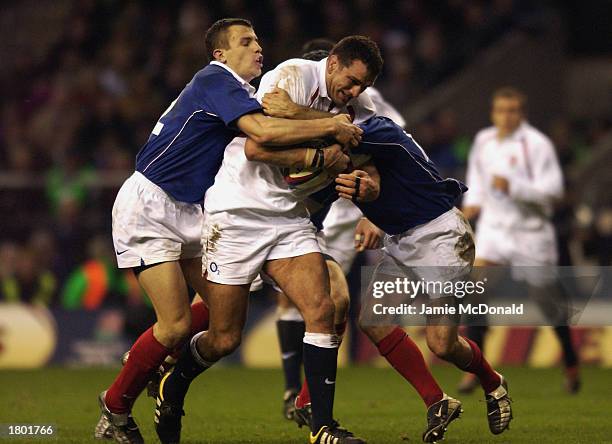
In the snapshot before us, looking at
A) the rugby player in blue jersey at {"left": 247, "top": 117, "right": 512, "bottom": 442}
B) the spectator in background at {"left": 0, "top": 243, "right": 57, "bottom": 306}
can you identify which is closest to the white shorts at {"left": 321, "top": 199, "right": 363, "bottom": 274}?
the rugby player in blue jersey at {"left": 247, "top": 117, "right": 512, "bottom": 442}

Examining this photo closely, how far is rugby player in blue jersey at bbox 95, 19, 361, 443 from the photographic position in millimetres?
7188

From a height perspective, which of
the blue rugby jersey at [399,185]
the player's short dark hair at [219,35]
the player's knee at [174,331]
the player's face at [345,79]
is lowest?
the player's knee at [174,331]

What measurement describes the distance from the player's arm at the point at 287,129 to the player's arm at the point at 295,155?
56 millimetres

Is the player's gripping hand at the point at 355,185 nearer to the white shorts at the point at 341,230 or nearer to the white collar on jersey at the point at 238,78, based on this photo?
the white collar on jersey at the point at 238,78

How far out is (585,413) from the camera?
9.18m

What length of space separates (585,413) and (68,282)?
6849 millimetres

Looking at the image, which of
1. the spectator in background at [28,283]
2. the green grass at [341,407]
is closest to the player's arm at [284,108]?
the green grass at [341,407]

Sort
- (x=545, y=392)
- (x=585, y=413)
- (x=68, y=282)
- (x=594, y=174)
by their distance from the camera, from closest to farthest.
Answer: (x=585, y=413)
(x=545, y=392)
(x=68, y=282)
(x=594, y=174)

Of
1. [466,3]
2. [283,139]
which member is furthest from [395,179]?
[466,3]

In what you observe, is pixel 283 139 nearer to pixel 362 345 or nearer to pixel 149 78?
pixel 362 345

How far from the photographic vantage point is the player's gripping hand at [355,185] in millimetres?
7082

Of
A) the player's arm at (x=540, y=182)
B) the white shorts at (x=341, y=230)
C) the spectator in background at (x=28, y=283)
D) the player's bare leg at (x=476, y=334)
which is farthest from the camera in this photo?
the spectator in background at (x=28, y=283)

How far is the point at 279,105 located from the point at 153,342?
1.49 metres

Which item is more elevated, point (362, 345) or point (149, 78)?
point (149, 78)
